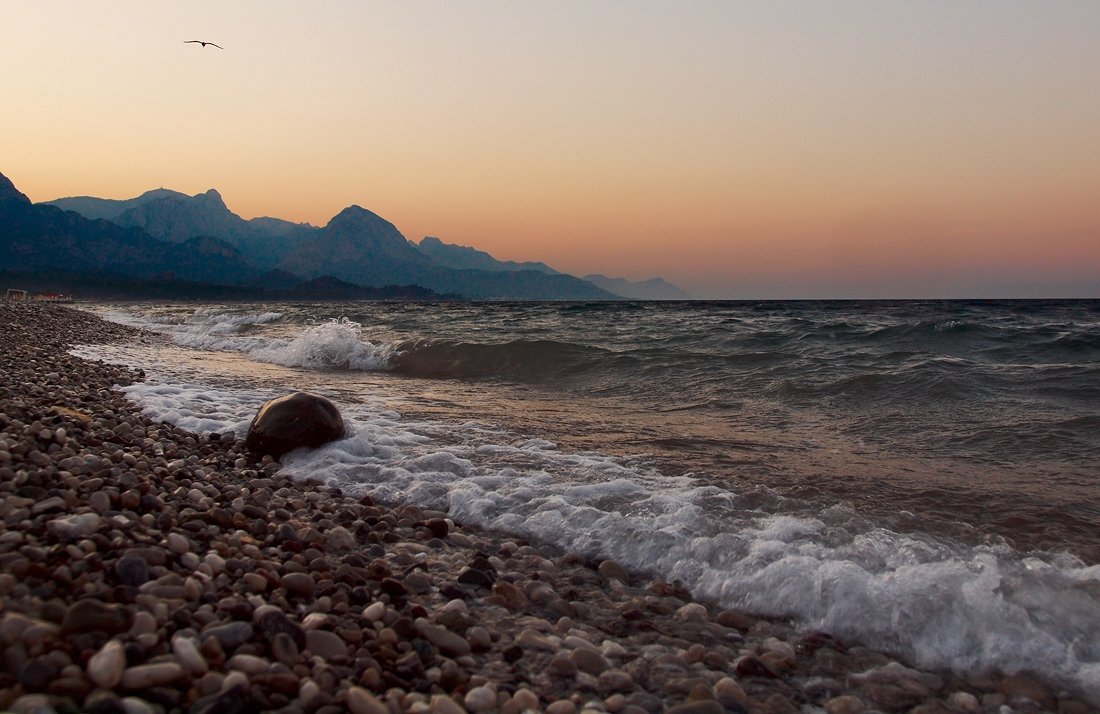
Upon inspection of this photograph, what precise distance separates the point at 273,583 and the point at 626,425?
518 centimetres

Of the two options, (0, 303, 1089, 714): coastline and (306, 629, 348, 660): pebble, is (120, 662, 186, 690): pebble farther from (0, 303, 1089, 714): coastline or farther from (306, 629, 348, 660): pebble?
(306, 629, 348, 660): pebble

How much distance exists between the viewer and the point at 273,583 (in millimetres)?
2826

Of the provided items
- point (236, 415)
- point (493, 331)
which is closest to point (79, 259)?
point (493, 331)

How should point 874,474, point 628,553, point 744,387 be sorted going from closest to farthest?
1. point 628,553
2. point 874,474
3. point 744,387

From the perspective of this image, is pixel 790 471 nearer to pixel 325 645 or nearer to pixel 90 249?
pixel 325 645

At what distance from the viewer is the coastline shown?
205 centimetres

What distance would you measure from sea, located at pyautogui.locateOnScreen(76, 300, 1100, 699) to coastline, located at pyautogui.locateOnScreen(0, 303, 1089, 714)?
28 centimetres

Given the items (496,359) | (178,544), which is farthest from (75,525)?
(496,359)

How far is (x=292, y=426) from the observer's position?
19.5ft

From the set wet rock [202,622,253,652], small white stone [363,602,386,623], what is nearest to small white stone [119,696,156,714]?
wet rock [202,622,253,652]

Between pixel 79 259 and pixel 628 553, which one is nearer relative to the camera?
pixel 628 553

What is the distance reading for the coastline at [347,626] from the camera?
2049 mm

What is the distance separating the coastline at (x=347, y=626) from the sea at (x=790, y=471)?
11.2 inches

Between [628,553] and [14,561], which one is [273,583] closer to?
[14,561]
